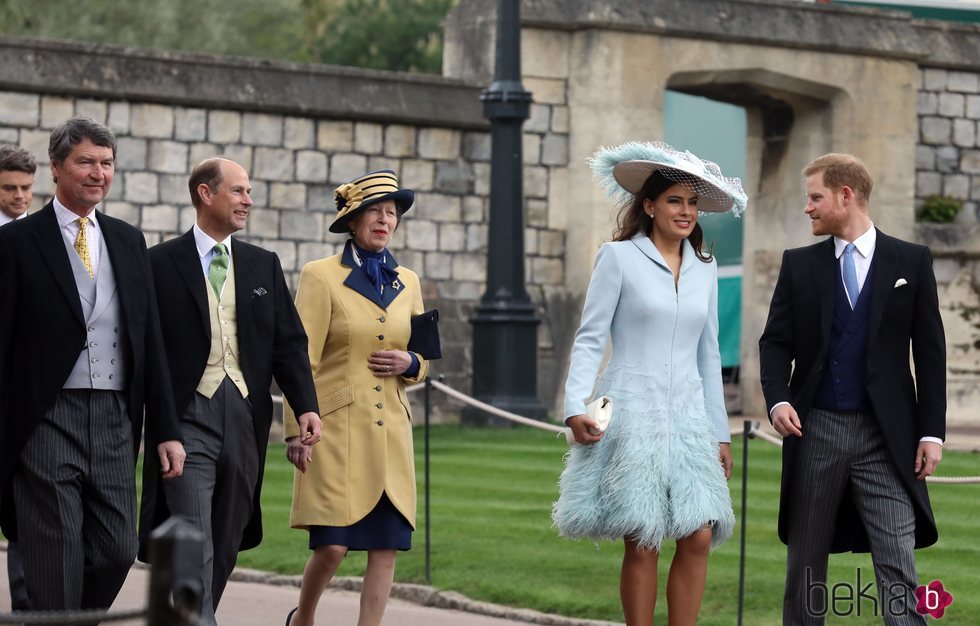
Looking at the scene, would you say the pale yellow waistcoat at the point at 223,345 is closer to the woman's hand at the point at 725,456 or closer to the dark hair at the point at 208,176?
the dark hair at the point at 208,176

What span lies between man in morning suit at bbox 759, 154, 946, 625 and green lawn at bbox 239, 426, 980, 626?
1.55m

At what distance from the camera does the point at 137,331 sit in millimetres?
5844

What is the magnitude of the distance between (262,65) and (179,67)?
2.46ft

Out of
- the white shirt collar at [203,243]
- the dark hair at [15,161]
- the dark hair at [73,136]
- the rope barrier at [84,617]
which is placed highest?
the dark hair at [15,161]

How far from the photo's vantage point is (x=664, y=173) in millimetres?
6629

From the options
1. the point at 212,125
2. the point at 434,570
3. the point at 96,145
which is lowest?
A: the point at 434,570

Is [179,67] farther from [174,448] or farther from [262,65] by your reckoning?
[174,448]

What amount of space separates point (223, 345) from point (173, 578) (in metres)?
3.36

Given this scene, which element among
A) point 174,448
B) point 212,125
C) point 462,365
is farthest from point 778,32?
point 174,448

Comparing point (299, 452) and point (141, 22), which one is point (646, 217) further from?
point (141, 22)

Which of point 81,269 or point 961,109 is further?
point 961,109

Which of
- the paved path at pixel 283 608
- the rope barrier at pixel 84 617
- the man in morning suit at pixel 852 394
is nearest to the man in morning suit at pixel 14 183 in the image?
the paved path at pixel 283 608

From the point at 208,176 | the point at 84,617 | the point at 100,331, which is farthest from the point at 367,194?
the point at 84,617

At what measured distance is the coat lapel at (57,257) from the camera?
5750 millimetres
